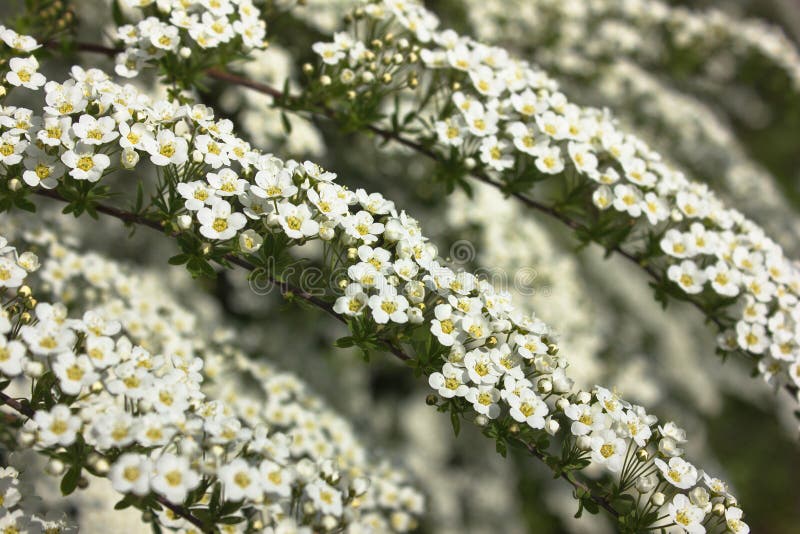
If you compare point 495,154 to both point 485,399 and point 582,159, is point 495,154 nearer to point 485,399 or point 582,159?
point 582,159

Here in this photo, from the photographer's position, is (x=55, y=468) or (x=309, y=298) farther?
(x=309, y=298)

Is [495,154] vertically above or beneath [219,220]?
above

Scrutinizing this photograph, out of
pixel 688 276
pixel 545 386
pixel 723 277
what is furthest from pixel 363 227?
pixel 723 277

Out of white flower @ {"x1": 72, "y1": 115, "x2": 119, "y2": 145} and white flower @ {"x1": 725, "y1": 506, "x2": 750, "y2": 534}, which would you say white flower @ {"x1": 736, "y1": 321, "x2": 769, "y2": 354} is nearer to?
white flower @ {"x1": 725, "y1": 506, "x2": 750, "y2": 534}

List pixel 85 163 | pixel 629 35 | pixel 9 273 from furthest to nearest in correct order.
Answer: pixel 629 35 < pixel 85 163 < pixel 9 273

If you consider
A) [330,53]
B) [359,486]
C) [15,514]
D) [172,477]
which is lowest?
[15,514]
